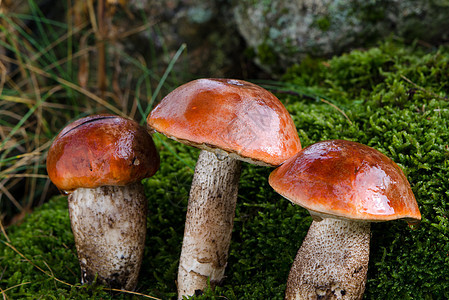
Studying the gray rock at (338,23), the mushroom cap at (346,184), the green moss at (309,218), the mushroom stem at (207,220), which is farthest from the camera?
the gray rock at (338,23)

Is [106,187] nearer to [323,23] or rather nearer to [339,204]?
[339,204]

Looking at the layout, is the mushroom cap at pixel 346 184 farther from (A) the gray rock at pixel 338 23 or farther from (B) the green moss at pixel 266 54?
(B) the green moss at pixel 266 54

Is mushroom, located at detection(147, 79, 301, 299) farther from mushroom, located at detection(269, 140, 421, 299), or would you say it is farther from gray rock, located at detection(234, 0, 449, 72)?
gray rock, located at detection(234, 0, 449, 72)

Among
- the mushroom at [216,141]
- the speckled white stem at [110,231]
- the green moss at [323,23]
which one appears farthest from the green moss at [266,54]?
the speckled white stem at [110,231]

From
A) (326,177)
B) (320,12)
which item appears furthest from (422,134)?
(320,12)

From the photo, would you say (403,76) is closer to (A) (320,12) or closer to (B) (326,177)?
(A) (320,12)

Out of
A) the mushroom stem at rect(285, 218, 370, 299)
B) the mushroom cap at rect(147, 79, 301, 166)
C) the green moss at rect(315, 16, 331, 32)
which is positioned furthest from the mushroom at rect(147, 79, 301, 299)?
the green moss at rect(315, 16, 331, 32)
